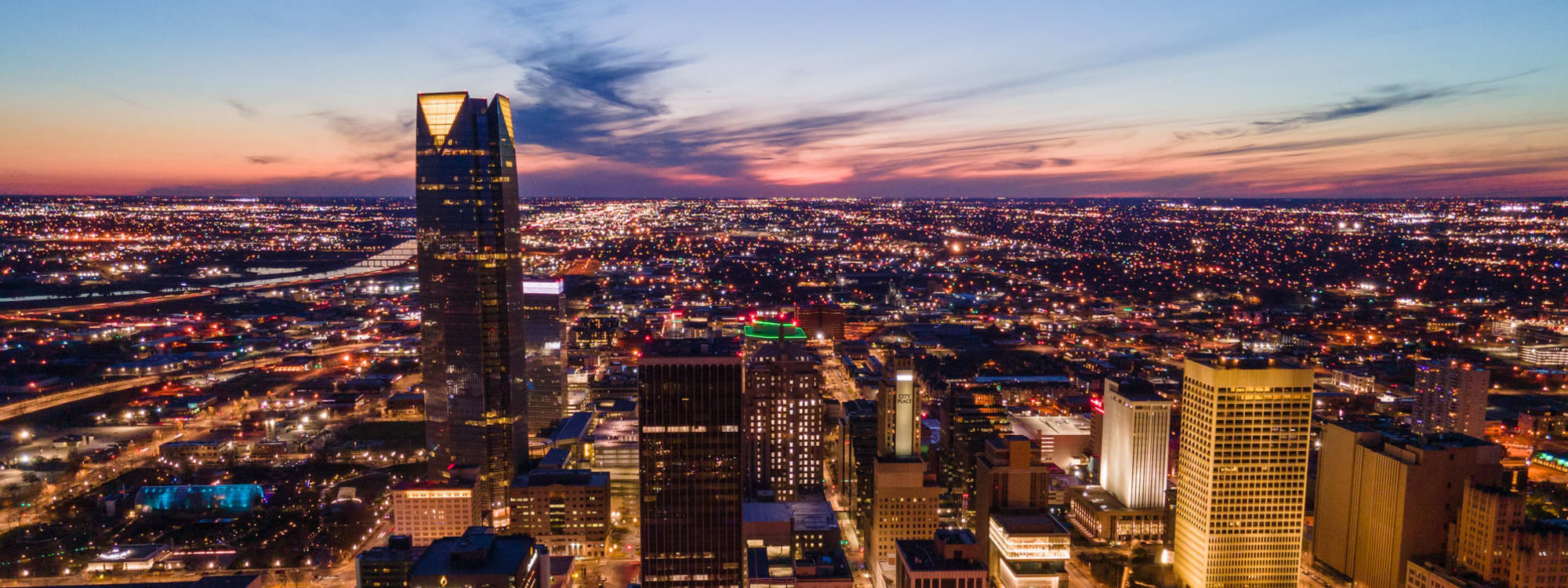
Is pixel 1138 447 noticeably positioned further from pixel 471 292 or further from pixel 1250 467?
pixel 471 292

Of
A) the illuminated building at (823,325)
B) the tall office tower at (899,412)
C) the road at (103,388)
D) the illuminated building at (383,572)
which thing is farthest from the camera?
the illuminated building at (823,325)

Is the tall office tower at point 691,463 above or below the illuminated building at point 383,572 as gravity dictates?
above

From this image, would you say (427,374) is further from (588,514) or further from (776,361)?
(776,361)

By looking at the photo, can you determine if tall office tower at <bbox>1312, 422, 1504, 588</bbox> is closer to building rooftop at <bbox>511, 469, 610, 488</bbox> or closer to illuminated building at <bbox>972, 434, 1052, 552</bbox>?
illuminated building at <bbox>972, 434, 1052, 552</bbox>

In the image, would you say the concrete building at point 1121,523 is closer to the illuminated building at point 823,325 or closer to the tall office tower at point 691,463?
the tall office tower at point 691,463

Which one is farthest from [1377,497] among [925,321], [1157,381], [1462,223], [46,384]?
[1462,223]

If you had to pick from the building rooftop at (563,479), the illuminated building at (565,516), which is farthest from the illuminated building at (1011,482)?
the building rooftop at (563,479)
